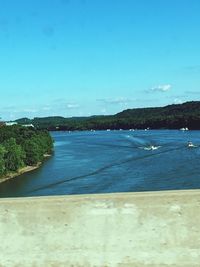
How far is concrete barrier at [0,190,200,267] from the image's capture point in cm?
703

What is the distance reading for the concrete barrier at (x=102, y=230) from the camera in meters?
7.03

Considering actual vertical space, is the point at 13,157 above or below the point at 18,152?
below

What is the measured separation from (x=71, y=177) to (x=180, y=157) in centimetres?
1683

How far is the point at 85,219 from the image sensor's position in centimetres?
709

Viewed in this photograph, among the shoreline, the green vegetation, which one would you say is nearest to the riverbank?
the shoreline

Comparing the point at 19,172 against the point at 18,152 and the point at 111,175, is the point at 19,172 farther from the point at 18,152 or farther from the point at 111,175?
the point at 111,175

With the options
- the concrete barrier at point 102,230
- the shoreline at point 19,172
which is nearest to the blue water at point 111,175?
the shoreline at point 19,172

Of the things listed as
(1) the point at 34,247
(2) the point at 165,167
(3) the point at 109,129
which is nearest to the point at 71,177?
(2) the point at 165,167

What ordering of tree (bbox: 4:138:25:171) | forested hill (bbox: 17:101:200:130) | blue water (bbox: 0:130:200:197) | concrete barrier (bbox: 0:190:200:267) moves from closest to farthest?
concrete barrier (bbox: 0:190:200:267), blue water (bbox: 0:130:200:197), tree (bbox: 4:138:25:171), forested hill (bbox: 17:101:200:130)

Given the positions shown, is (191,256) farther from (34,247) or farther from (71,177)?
(71,177)

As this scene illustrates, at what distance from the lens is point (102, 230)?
7.09m

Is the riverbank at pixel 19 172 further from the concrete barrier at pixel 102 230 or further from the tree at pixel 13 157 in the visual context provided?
the concrete barrier at pixel 102 230

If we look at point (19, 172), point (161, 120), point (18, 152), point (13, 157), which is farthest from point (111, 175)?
point (161, 120)

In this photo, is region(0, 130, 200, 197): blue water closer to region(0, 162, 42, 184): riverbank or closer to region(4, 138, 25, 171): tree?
region(0, 162, 42, 184): riverbank
